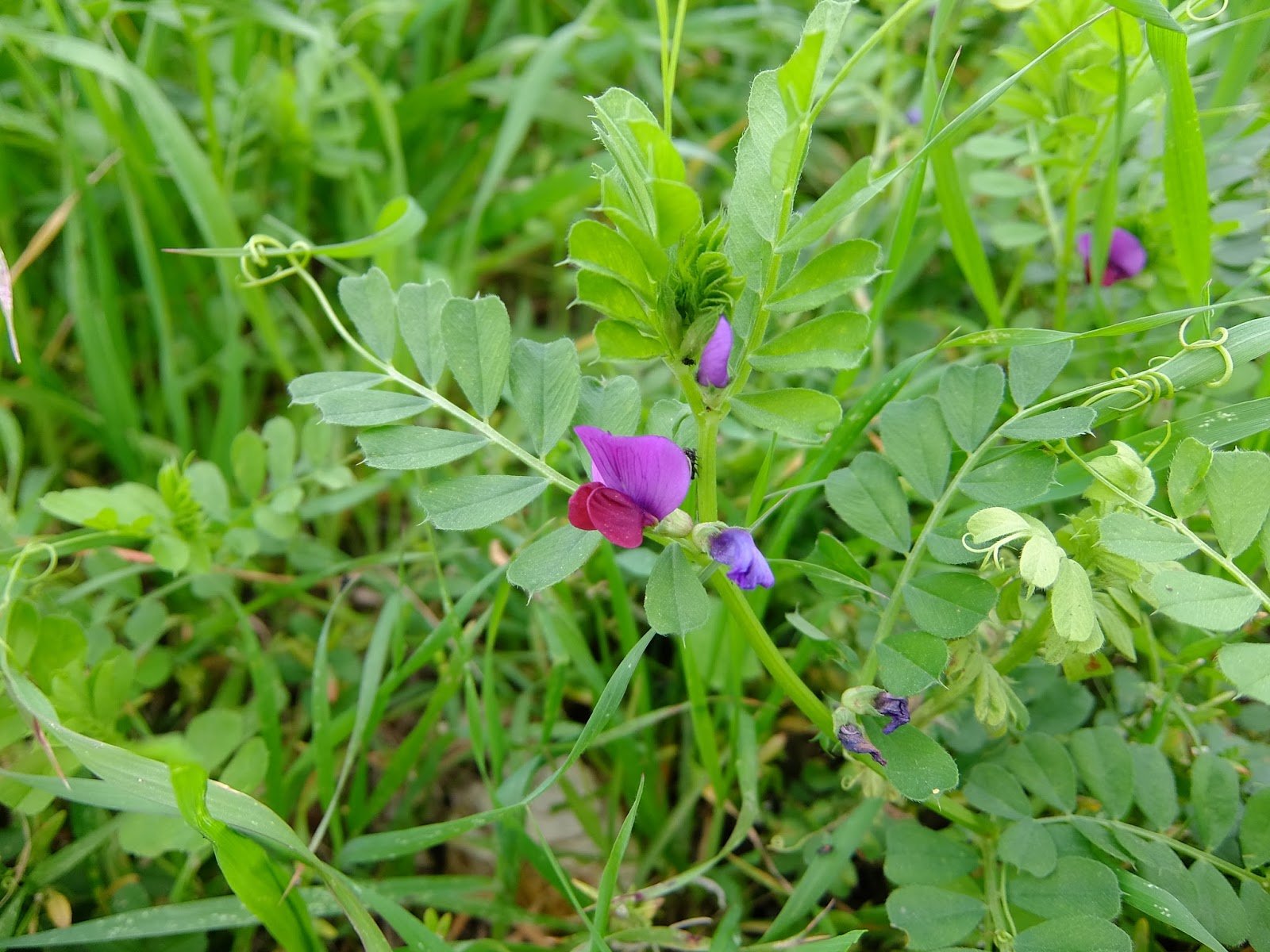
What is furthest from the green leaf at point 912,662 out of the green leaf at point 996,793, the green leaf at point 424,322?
the green leaf at point 424,322

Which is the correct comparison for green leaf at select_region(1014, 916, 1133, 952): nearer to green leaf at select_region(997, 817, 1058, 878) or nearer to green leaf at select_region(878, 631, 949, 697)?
green leaf at select_region(997, 817, 1058, 878)

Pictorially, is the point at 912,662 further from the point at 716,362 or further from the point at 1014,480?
the point at 716,362

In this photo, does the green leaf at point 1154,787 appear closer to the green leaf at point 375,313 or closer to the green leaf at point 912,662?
the green leaf at point 912,662

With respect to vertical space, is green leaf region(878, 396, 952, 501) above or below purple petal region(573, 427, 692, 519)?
below

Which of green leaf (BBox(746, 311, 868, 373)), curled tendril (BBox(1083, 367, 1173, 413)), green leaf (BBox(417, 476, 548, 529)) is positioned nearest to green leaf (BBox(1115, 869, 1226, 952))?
curled tendril (BBox(1083, 367, 1173, 413))

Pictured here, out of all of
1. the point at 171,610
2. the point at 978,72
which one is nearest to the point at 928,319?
the point at 978,72

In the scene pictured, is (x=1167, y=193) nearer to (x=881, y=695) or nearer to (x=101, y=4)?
(x=881, y=695)
